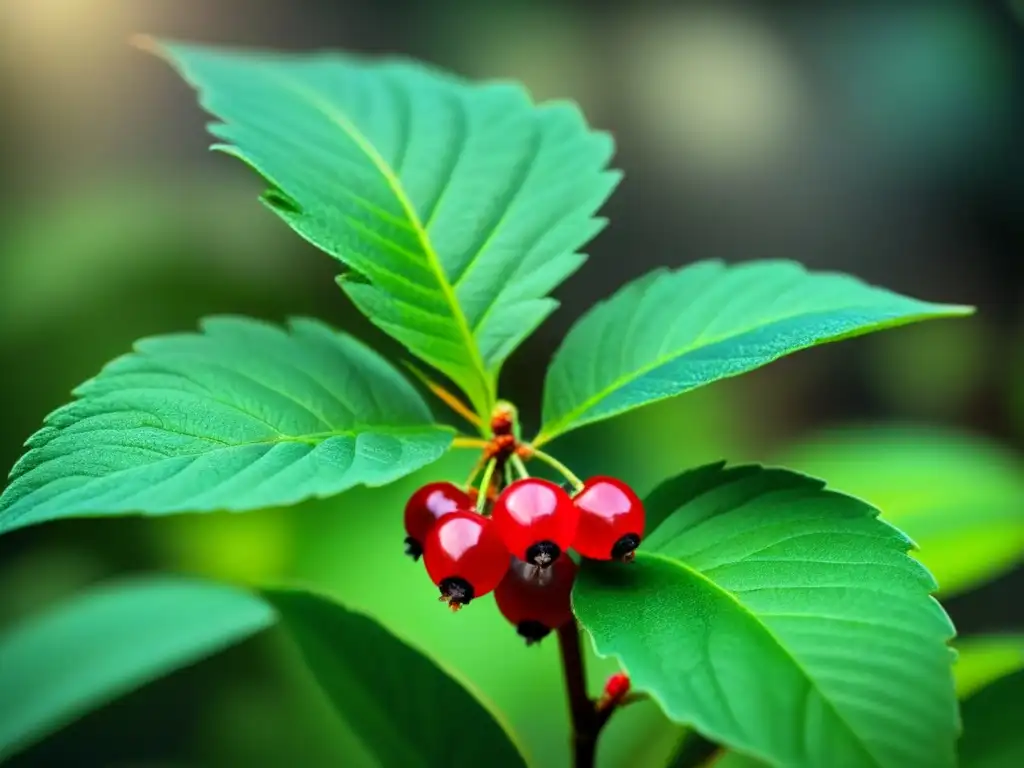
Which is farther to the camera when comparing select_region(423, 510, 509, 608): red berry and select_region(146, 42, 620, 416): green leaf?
select_region(146, 42, 620, 416): green leaf

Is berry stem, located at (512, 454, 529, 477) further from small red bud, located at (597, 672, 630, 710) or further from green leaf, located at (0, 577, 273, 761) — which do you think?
green leaf, located at (0, 577, 273, 761)

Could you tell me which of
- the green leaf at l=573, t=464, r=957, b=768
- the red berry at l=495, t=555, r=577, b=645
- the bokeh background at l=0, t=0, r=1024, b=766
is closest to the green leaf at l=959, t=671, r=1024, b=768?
the green leaf at l=573, t=464, r=957, b=768

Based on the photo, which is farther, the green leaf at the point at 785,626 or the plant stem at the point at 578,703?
the plant stem at the point at 578,703

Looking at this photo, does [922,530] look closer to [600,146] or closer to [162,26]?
[600,146]

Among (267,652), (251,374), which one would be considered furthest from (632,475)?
(251,374)

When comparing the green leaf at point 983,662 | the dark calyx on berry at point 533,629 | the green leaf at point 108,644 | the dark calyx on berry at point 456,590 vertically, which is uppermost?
the dark calyx on berry at point 456,590

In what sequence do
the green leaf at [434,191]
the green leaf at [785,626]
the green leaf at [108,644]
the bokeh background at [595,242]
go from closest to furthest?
1. the green leaf at [785,626]
2. the green leaf at [434,191]
3. the green leaf at [108,644]
4. the bokeh background at [595,242]

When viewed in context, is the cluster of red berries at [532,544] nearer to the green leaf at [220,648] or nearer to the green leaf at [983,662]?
the green leaf at [220,648]

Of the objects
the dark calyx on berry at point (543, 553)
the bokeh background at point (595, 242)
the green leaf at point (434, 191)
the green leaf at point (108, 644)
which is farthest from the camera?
the bokeh background at point (595, 242)

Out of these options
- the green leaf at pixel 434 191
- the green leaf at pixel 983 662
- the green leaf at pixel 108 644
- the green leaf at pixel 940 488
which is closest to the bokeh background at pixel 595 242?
the green leaf at pixel 940 488
